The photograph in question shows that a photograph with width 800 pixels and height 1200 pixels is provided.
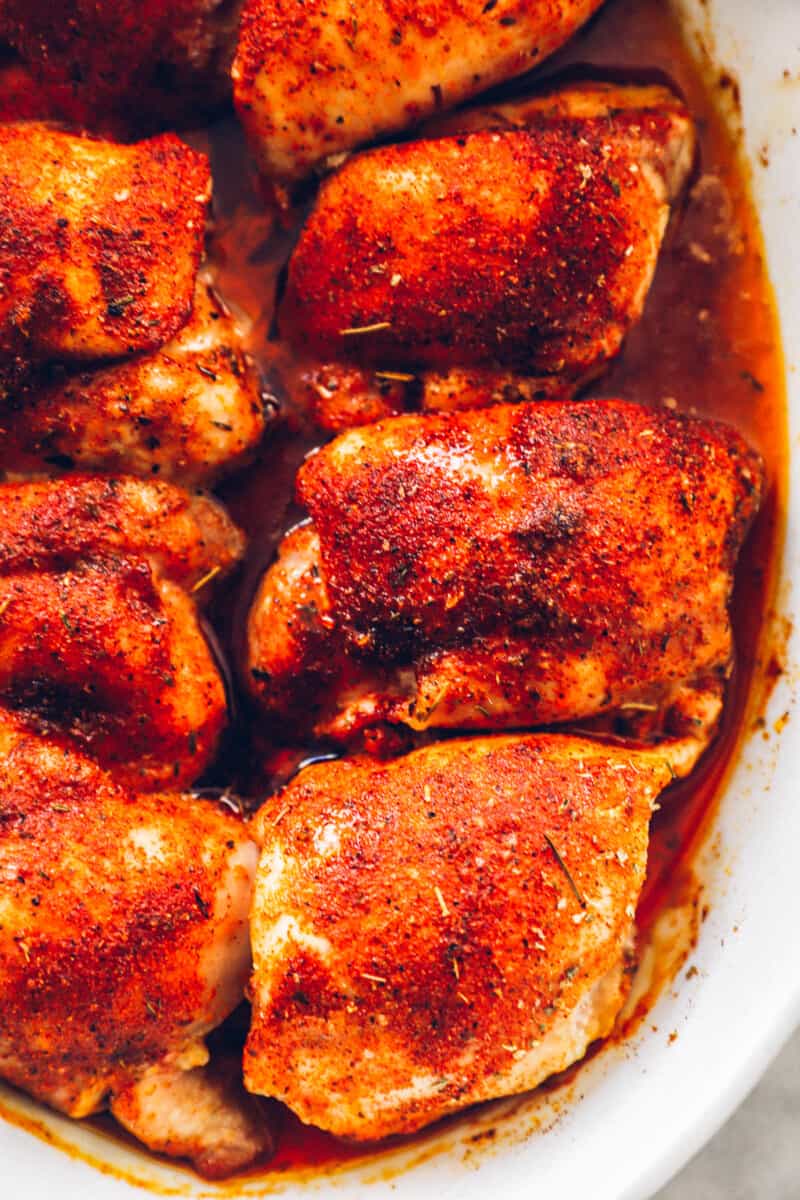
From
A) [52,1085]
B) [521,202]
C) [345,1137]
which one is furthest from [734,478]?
[52,1085]

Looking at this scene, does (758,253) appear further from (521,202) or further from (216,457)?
(216,457)

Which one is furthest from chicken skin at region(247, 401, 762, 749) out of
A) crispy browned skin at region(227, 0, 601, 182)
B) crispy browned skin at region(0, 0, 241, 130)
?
crispy browned skin at region(0, 0, 241, 130)

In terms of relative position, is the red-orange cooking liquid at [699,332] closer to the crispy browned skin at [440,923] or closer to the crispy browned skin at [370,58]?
the crispy browned skin at [370,58]

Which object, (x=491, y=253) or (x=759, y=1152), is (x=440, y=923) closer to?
(x=491, y=253)

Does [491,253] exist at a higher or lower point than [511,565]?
higher

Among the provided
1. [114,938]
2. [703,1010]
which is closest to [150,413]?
[114,938]

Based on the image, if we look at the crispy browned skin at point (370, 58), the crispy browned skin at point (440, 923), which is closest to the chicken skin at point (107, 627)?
the crispy browned skin at point (440, 923)

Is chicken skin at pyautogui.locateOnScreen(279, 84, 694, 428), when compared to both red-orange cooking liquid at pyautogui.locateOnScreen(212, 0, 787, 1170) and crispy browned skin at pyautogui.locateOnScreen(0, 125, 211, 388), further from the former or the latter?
crispy browned skin at pyautogui.locateOnScreen(0, 125, 211, 388)
